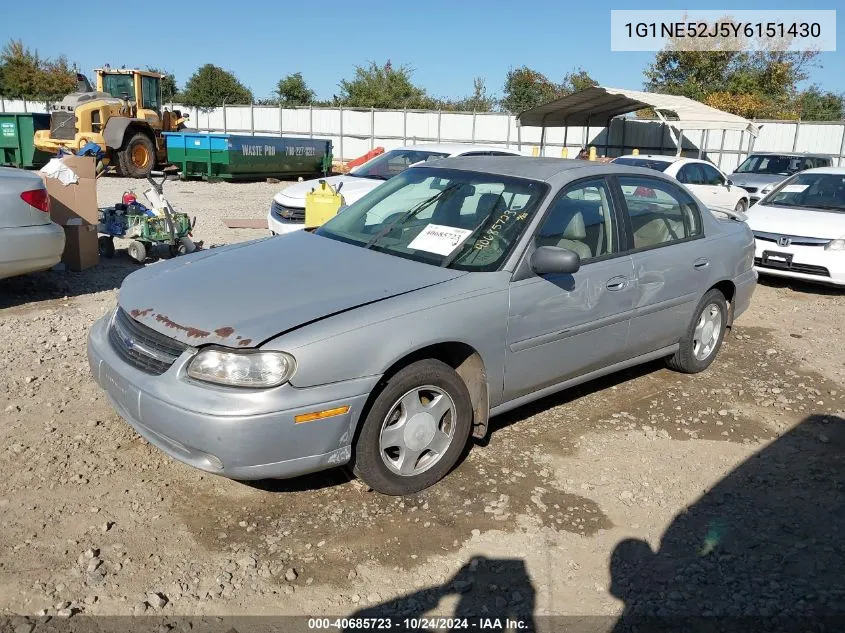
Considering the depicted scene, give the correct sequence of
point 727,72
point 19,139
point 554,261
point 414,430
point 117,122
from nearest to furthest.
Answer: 1. point 414,430
2. point 554,261
3. point 19,139
4. point 117,122
5. point 727,72

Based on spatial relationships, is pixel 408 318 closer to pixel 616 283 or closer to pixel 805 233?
pixel 616 283

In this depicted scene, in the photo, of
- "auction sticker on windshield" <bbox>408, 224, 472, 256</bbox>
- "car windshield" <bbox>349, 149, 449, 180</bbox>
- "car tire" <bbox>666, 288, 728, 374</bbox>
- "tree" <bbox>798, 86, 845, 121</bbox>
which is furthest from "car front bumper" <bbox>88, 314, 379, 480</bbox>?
"tree" <bbox>798, 86, 845, 121</bbox>

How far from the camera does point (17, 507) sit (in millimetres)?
3342

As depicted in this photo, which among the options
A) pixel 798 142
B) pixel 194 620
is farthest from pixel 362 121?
pixel 194 620

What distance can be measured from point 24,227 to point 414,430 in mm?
4378

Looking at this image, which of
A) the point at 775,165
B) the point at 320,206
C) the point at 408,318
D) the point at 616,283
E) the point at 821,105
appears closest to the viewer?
the point at 408,318

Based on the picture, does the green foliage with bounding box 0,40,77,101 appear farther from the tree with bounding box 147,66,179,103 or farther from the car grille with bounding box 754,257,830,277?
the car grille with bounding box 754,257,830,277

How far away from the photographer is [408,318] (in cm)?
335

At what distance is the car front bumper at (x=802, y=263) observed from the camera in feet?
27.7

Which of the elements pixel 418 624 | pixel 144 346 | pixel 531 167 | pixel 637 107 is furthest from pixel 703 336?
pixel 637 107

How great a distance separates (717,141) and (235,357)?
26.3m

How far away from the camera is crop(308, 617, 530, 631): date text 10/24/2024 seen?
8.90 feet

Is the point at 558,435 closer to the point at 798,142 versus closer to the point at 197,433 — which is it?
the point at 197,433

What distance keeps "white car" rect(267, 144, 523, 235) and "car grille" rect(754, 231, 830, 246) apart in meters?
3.40
